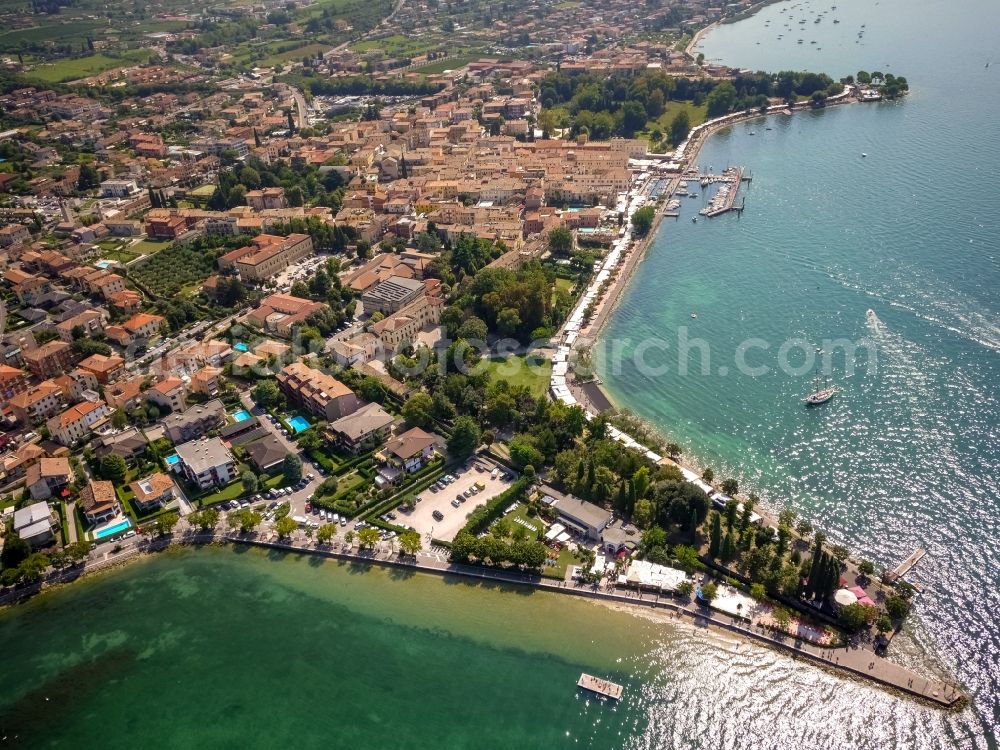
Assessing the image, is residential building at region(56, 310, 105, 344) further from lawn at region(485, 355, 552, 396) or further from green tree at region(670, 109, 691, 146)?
green tree at region(670, 109, 691, 146)

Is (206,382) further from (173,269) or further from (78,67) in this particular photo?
(78,67)

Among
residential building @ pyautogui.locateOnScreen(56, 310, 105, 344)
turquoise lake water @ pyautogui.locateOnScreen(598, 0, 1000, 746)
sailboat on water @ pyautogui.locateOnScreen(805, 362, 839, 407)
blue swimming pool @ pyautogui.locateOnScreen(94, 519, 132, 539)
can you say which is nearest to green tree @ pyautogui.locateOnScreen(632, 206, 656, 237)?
turquoise lake water @ pyautogui.locateOnScreen(598, 0, 1000, 746)

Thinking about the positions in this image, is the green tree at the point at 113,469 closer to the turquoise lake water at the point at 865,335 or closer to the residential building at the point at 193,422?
the residential building at the point at 193,422

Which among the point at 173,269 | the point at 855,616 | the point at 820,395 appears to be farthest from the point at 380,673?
the point at 173,269

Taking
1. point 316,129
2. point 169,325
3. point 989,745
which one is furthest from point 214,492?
point 316,129

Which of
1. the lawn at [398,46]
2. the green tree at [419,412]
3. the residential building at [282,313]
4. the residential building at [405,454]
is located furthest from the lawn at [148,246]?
the lawn at [398,46]
